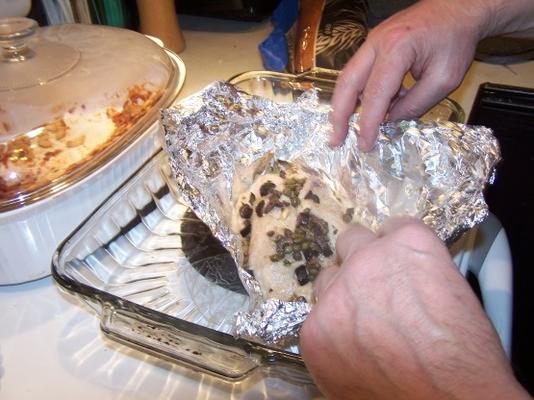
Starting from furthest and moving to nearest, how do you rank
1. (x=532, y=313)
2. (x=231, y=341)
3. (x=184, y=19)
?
(x=184, y=19) → (x=532, y=313) → (x=231, y=341)

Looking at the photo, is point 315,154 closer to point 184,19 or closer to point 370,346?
point 370,346

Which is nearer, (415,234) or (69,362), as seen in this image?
(415,234)

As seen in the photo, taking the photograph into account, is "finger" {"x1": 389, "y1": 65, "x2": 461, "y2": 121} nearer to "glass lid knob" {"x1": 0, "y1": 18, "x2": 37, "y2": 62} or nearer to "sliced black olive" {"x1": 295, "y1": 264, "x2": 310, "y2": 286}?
"sliced black olive" {"x1": 295, "y1": 264, "x2": 310, "y2": 286}

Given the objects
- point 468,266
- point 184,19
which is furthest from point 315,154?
point 184,19

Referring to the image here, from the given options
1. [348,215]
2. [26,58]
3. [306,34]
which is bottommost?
[348,215]

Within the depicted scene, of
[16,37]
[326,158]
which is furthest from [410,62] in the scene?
[16,37]

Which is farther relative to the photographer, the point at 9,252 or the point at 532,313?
the point at 532,313

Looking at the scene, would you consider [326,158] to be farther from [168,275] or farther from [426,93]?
[168,275]
